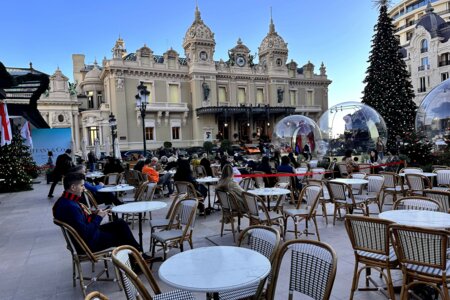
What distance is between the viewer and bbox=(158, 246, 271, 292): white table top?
2182mm

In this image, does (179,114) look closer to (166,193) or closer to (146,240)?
(166,193)

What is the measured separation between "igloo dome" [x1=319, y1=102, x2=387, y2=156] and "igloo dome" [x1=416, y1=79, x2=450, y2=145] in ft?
7.15

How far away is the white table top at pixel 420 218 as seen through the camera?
3.45m

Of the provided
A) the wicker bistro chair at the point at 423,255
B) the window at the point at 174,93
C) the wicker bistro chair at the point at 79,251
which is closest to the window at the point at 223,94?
the window at the point at 174,93

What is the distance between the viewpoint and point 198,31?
118 ft

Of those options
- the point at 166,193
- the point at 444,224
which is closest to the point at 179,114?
the point at 166,193

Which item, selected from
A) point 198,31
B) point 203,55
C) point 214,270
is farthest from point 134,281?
point 198,31

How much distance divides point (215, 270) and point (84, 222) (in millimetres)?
2313

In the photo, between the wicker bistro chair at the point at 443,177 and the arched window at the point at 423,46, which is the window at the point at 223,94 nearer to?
the arched window at the point at 423,46

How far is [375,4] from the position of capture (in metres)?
23.2

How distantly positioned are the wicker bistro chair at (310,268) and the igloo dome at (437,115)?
10.4 m

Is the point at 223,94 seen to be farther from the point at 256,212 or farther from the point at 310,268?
the point at 310,268

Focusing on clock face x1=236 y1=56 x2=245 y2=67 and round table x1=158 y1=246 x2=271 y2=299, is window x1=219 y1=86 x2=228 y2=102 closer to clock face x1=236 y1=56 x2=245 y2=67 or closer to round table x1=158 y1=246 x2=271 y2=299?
clock face x1=236 y1=56 x2=245 y2=67

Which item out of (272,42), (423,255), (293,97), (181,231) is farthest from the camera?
(293,97)
